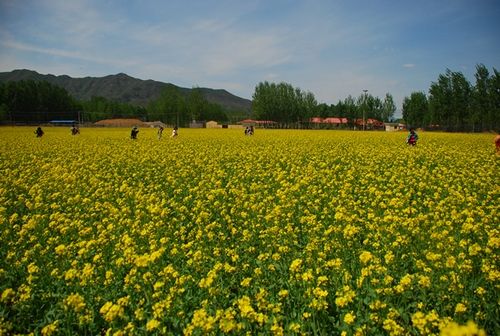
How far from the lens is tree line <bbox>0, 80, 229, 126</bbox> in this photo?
113 meters

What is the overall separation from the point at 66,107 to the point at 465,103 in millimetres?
129507

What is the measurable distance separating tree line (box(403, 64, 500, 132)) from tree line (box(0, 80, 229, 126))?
271 feet

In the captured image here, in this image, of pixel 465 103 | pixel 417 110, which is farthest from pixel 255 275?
pixel 417 110

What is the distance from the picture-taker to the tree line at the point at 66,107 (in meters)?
113

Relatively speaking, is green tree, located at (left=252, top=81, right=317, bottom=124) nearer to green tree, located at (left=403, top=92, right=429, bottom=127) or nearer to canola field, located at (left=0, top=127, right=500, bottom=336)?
green tree, located at (left=403, top=92, right=429, bottom=127)

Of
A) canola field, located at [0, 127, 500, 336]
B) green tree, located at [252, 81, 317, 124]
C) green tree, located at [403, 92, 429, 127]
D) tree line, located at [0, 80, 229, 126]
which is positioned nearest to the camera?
canola field, located at [0, 127, 500, 336]

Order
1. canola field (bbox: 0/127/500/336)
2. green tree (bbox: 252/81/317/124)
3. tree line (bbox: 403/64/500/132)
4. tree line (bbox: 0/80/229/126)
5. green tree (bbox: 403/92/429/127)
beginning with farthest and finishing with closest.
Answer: green tree (bbox: 252/81/317/124), tree line (bbox: 0/80/229/126), green tree (bbox: 403/92/429/127), tree line (bbox: 403/64/500/132), canola field (bbox: 0/127/500/336)

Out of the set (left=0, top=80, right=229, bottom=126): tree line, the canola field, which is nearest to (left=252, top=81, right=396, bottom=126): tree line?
(left=0, top=80, right=229, bottom=126): tree line

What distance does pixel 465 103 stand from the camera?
82250mm

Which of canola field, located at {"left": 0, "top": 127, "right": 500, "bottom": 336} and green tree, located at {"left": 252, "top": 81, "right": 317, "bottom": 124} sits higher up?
green tree, located at {"left": 252, "top": 81, "right": 317, "bottom": 124}

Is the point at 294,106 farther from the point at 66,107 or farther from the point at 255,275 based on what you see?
the point at 255,275

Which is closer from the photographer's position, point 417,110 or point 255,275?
point 255,275

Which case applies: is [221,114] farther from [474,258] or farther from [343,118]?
[474,258]

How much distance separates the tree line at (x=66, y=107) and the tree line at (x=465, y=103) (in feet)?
271
